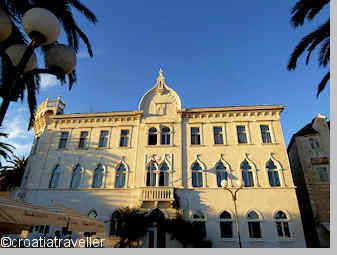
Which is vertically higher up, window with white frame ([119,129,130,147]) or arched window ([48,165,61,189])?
window with white frame ([119,129,130,147])

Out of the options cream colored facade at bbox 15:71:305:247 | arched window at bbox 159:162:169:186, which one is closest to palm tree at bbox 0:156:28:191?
cream colored facade at bbox 15:71:305:247

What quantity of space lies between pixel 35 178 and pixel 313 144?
29378 mm

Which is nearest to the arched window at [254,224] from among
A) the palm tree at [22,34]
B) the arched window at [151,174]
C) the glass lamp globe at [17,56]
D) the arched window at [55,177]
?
the arched window at [151,174]

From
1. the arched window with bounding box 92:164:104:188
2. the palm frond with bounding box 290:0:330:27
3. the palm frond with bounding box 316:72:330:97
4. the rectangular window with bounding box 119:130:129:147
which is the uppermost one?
the palm frond with bounding box 290:0:330:27

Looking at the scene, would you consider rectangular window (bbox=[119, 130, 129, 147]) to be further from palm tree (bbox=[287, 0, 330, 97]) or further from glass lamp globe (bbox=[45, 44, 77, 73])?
Answer: glass lamp globe (bbox=[45, 44, 77, 73])

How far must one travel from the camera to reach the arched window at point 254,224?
18219mm

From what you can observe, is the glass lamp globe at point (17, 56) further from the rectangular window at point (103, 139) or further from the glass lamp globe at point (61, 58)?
the rectangular window at point (103, 139)

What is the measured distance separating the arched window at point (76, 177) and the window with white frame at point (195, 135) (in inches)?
472

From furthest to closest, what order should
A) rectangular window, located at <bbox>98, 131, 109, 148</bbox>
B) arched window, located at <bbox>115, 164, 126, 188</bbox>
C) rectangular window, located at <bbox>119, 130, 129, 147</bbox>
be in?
rectangular window, located at <bbox>98, 131, 109, 148</bbox> < rectangular window, located at <bbox>119, 130, 129, 147</bbox> < arched window, located at <bbox>115, 164, 126, 188</bbox>

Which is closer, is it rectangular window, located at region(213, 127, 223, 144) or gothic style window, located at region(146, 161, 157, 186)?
gothic style window, located at region(146, 161, 157, 186)

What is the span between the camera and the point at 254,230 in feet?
60.3

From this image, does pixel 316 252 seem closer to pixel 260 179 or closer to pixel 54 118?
pixel 260 179

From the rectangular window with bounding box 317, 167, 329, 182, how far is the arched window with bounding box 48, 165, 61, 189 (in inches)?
1036

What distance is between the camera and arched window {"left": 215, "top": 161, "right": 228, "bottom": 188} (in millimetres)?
20391
